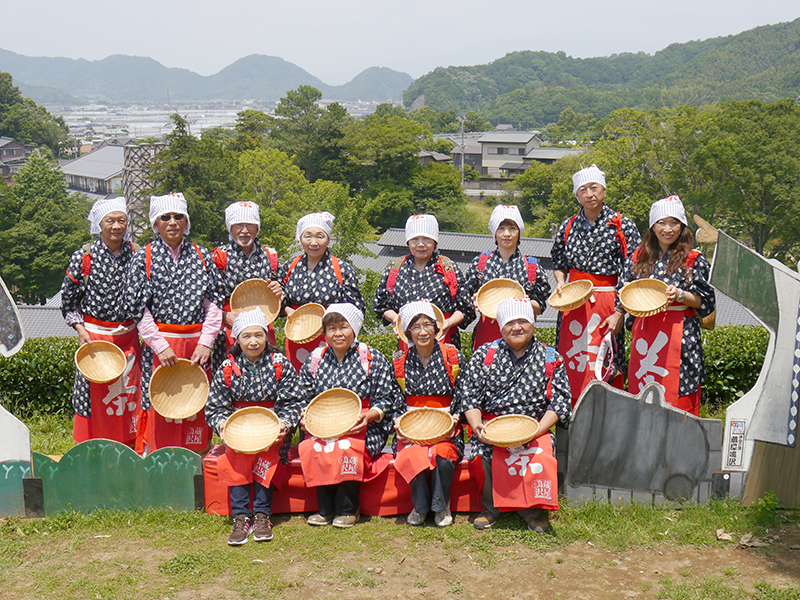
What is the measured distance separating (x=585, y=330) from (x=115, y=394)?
11.5ft

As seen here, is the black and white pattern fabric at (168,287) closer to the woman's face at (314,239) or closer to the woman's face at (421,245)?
the woman's face at (314,239)

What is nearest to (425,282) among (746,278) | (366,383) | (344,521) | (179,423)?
(366,383)

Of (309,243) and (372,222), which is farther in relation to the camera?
(372,222)

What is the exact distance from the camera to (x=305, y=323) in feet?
17.0

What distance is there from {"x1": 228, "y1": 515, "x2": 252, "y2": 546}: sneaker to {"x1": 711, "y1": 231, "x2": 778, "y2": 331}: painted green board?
3309 millimetres

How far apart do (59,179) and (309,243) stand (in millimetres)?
36256

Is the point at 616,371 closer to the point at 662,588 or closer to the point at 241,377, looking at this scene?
the point at 662,588

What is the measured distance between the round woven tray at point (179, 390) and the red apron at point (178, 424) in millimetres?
113

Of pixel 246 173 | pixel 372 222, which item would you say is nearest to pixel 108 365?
pixel 246 173

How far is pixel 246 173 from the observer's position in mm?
37688

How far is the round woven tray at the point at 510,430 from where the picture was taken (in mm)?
4250

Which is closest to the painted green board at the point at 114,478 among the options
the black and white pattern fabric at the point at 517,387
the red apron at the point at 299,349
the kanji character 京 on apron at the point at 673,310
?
the red apron at the point at 299,349

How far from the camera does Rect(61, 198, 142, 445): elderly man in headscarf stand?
5.08m

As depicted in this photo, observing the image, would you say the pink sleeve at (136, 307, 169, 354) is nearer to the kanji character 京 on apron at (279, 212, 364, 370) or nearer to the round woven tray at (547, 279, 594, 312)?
the kanji character 京 on apron at (279, 212, 364, 370)
